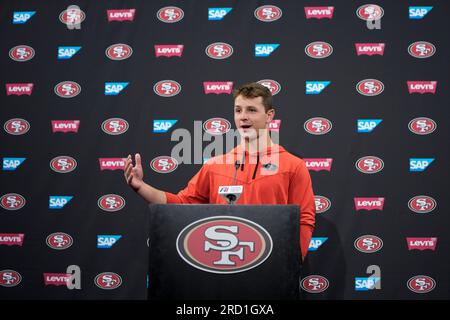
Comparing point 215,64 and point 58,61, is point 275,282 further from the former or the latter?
point 58,61

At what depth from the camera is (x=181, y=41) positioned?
349cm

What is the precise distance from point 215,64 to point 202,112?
367mm

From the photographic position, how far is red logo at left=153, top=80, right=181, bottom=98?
345 cm

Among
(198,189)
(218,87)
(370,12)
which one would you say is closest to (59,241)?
(198,189)

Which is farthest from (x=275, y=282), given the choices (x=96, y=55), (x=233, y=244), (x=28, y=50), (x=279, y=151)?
(x=28, y=50)

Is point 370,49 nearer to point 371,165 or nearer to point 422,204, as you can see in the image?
point 371,165

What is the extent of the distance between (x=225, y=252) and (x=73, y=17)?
2590mm

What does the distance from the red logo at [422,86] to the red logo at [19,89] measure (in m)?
2.75

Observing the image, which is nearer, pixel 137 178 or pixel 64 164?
pixel 137 178

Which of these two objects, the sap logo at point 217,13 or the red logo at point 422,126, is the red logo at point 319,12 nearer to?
the sap logo at point 217,13

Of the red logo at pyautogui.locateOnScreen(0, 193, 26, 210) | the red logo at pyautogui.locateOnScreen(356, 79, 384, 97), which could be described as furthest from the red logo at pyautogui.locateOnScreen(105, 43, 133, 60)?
the red logo at pyautogui.locateOnScreen(356, 79, 384, 97)

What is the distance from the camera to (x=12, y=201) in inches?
136

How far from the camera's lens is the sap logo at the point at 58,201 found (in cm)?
342

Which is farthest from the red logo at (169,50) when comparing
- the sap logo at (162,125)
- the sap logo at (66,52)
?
the sap logo at (66,52)
